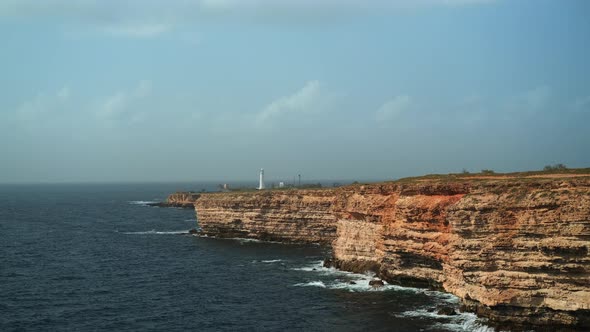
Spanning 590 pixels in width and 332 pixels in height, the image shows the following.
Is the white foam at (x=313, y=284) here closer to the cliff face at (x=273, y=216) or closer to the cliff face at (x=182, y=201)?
the cliff face at (x=273, y=216)

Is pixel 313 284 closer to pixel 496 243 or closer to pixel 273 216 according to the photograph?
pixel 496 243

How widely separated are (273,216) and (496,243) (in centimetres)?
5665

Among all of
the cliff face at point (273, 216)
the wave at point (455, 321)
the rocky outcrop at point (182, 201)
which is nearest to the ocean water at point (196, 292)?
the wave at point (455, 321)

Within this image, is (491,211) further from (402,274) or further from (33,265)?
(33,265)

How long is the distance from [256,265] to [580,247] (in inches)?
1570

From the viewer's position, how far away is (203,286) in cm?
5556

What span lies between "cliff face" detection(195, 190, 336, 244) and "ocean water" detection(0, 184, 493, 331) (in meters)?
4.76

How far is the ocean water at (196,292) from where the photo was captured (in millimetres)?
41875

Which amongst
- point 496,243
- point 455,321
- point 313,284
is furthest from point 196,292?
A: point 496,243

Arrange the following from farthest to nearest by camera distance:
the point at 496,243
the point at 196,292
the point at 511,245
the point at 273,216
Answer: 1. the point at 273,216
2. the point at 196,292
3. the point at 496,243
4. the point at 511,245

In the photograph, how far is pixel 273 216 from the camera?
91688 mm

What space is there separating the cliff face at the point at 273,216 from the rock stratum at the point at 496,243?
1168 inches

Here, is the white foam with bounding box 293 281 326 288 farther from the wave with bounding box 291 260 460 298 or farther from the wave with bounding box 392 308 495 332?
the wave with bounding box 392 308 495 332

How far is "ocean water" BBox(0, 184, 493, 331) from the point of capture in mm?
41875
